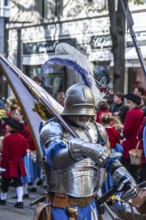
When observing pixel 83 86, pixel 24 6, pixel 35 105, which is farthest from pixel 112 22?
pixel 24 6

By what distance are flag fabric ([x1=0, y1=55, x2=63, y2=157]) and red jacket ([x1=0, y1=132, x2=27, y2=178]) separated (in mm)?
3010

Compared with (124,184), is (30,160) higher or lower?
lower

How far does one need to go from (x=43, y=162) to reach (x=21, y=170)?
5119mm

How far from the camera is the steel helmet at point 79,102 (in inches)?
239

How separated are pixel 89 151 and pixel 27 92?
7.11 feet

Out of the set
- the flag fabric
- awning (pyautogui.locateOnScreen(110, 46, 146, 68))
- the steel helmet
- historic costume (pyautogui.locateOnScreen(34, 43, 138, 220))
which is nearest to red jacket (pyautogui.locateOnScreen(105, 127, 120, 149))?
the flag fabric

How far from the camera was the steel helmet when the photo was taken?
6.07 metres

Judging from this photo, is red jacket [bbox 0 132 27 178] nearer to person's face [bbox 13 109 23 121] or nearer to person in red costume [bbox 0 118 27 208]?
person in red costume [bbox 0 118 27 208]

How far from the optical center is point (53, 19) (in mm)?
28281

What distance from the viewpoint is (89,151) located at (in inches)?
216

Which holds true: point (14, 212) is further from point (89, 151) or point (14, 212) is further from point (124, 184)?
point (89, 151)

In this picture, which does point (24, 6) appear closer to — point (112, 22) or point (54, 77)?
point (54, 77)

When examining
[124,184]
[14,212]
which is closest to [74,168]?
[124,184]

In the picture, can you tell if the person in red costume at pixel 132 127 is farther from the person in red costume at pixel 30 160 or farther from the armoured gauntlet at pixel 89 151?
the armoured gauntlet at pixel 89 151
